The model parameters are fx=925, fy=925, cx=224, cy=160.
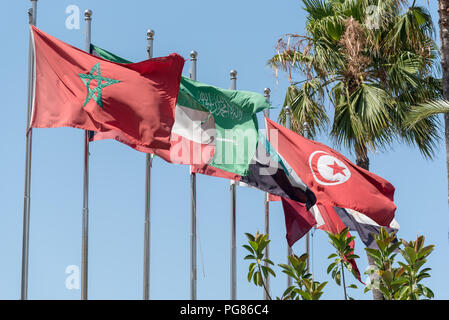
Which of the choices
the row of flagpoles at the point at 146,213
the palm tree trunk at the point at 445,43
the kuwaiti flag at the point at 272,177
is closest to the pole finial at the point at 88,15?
the row of flagpoles at the point at 146,213

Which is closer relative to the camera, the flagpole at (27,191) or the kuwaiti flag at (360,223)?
the flagpole at (27,191)

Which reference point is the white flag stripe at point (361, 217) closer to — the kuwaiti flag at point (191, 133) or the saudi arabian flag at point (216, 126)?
the saudi arabian flag at point (216, 126)

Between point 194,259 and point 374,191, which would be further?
point 374,191

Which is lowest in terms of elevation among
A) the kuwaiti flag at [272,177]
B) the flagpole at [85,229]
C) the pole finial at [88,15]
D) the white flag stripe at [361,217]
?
the flagpole at [85,229]

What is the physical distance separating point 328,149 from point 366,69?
394 centimetres

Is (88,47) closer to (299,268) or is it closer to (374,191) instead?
(299,268)

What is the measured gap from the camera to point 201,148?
53.1 feet

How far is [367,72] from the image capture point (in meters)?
22.2

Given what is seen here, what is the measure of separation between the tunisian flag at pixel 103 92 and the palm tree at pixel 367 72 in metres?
7.66

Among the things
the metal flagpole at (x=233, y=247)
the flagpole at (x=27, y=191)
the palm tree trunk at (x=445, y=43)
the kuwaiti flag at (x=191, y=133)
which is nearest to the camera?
the flagpole at (x=27, y=191)

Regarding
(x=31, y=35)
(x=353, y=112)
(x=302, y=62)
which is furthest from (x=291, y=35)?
(x=31, y=35)

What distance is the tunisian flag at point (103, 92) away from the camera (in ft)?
45.2

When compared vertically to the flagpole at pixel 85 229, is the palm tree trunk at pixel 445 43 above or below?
above

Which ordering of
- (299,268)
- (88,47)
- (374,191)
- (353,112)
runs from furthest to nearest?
(353,112), (374,191), (88,47), (299,268)
